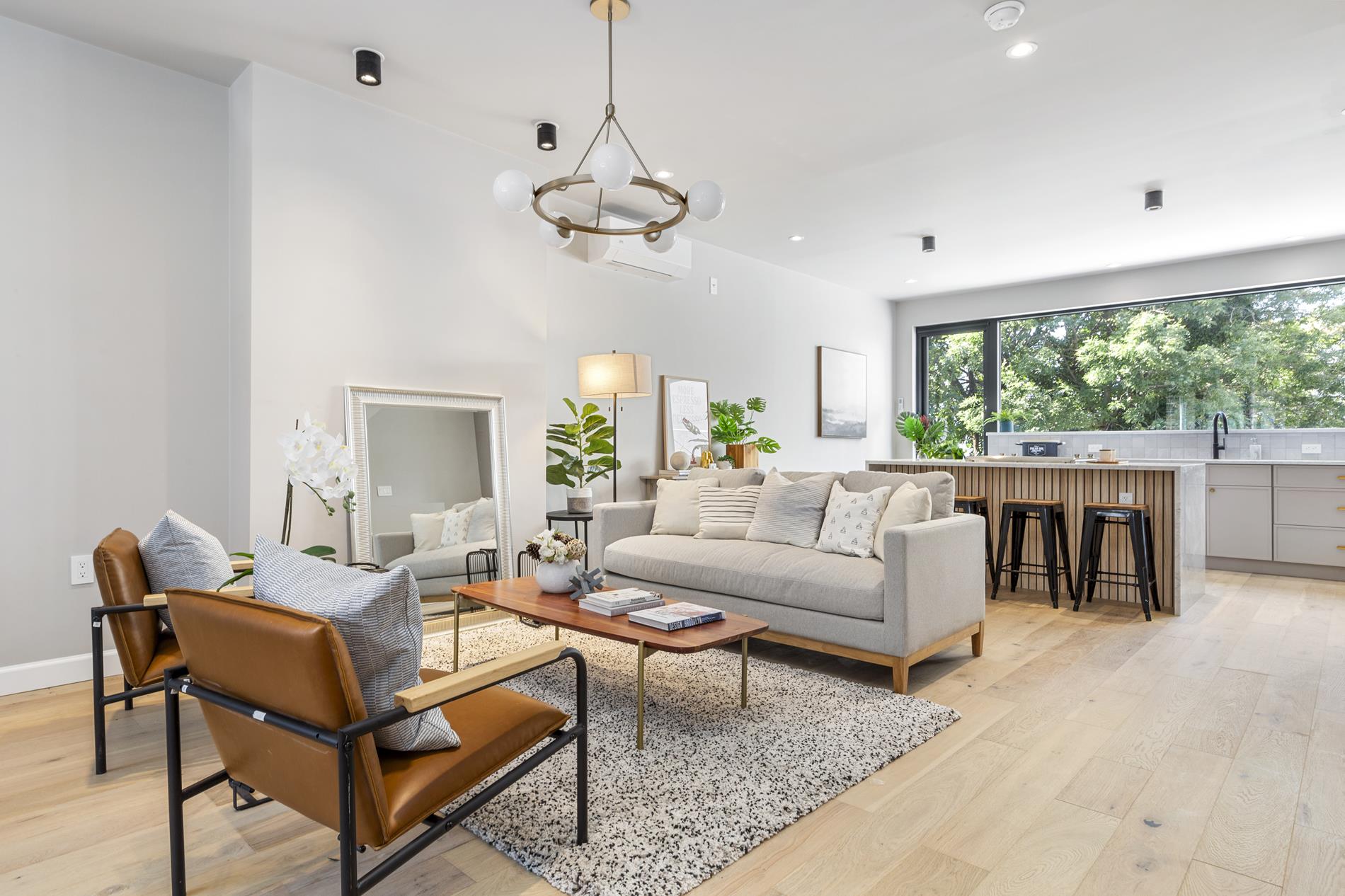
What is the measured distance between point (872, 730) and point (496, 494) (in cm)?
248

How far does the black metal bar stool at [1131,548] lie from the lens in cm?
437

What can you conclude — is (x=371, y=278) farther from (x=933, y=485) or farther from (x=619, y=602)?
(x=933, y=485)

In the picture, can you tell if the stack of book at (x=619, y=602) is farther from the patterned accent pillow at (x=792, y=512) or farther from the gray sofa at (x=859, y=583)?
the patterned accent pillow at (x=792, y=512)

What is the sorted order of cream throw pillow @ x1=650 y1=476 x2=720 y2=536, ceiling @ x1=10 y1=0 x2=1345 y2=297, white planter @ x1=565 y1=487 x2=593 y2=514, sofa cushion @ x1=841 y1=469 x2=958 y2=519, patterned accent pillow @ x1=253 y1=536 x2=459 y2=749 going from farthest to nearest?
white planter @ x1=565 y1=487 x2=593 y2=514, cream throw pillow @ x1=650 y1=476 x2=720 y2=536, sofa cushion @ x1=841 y1=469 x2=958 y2=519, ceiling @ x1=10 y1=0 x2=1345 y2=297, patterned accent pillow @ x1=253 y1=536 x2=459 y2=749

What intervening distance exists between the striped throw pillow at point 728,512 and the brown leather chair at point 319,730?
2.45 meters

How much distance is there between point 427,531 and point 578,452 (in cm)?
133

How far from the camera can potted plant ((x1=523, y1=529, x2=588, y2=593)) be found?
302 centimetres

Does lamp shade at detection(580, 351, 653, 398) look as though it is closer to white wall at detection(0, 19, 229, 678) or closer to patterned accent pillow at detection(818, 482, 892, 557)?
patterned accent pillow at detection(818, 482, 892, 557)

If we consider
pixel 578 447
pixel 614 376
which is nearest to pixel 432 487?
pixel 578 447

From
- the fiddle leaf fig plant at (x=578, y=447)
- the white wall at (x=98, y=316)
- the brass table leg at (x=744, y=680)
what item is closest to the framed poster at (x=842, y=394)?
the fiddle leaf fig plant at (x=578, y=447)

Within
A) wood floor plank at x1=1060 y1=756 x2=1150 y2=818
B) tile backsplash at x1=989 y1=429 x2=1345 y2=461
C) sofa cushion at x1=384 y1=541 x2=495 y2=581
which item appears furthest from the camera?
tile backsplash at x1=989 y1=429 x2=1345 y2=461

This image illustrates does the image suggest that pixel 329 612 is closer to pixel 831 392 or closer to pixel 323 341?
pixel 323 341

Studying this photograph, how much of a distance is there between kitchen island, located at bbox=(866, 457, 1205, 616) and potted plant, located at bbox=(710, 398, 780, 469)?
3.16ft

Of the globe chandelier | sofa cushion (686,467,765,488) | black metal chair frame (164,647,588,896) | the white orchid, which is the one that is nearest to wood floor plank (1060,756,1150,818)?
black metal chair frame (164,647,588,896)
